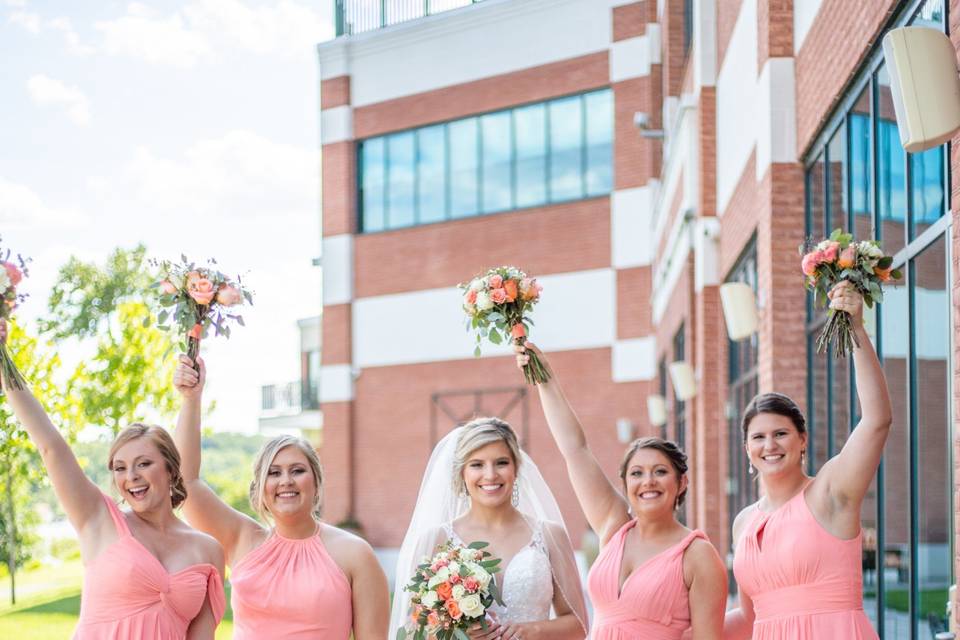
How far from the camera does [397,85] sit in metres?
29.6

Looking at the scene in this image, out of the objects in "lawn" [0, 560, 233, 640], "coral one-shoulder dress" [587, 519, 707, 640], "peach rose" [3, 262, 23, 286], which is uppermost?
"peach rose" [3, 262, 23, 286]

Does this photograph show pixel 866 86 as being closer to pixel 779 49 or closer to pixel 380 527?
pixel 779 49

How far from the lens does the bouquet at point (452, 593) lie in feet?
15.9

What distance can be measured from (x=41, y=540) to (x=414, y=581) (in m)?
23.1

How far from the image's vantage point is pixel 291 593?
5094 millimetres

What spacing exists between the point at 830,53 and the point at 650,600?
15.8ft

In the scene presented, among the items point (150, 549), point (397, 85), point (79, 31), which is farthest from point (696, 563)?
point (79, 31)

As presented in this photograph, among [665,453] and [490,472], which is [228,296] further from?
[665,453]

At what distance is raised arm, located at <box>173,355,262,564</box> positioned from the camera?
211 inches

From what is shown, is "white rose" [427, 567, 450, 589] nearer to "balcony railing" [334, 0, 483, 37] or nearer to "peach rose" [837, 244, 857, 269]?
"peach rose" [837, 244, 857, 269]

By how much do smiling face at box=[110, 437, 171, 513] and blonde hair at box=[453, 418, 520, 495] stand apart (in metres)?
1.21

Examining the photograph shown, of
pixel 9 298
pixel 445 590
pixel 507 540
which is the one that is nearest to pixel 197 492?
pixel 9 298

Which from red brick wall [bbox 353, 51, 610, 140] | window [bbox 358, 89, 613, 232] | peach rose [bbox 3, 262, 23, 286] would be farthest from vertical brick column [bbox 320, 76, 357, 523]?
peach rose [bbox 3, 262, 23, 286]

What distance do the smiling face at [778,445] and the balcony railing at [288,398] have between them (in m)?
29.4
